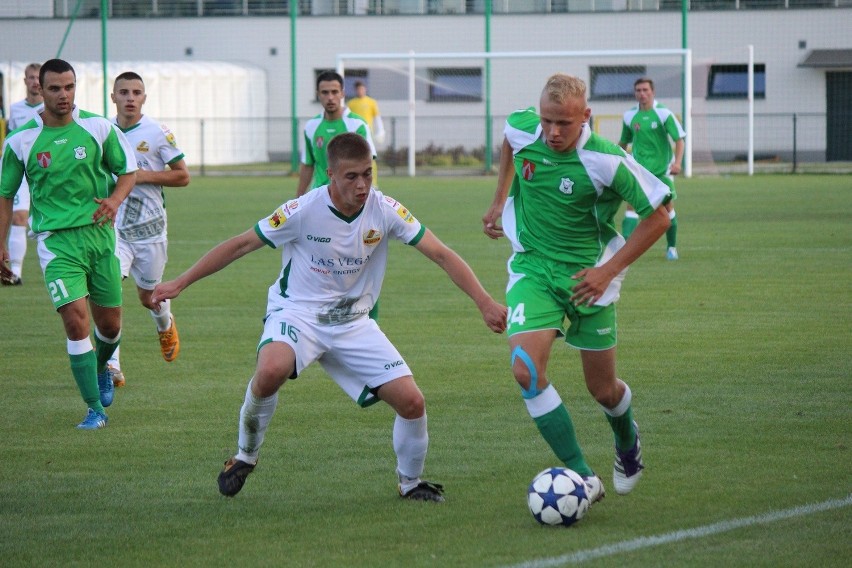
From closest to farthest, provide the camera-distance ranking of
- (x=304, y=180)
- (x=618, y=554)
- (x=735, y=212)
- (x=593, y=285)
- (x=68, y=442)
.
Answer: (x=618, y=554)
(x=593, y=285)
(x=68, y=442)
(x=304, y=180)
(x=735, y=212)

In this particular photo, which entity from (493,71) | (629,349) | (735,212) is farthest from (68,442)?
(493,71)

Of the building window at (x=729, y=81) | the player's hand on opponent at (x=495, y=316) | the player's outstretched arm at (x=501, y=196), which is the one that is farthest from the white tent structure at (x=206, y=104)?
the player's hand on opponent at (x=495, y=316)

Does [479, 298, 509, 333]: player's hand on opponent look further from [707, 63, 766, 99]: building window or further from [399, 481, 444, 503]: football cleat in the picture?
[707, 63, 766, 99]: building window

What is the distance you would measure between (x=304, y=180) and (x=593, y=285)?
6015 mm

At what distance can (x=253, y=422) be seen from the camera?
19.0 ft

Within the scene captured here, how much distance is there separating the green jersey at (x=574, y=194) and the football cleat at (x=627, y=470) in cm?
87

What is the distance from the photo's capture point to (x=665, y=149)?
54.1ft

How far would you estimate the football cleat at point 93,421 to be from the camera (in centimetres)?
733

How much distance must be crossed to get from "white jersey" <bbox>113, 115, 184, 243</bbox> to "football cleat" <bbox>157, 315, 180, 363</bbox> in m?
0.68

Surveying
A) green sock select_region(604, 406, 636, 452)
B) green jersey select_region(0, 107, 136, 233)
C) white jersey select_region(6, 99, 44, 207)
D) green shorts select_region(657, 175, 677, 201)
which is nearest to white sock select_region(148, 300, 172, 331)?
green jersey select_region(0, 107, 136, 233)

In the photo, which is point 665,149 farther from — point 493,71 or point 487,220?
point 493,71

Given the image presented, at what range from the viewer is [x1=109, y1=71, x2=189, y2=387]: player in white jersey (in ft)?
29.7

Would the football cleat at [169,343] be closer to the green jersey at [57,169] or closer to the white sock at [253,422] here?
the green jersey at [57,169]

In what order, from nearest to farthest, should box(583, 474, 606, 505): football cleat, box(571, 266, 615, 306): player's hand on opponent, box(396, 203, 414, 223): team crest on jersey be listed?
box(583, 474, 606, 505): football cleat
box(571, 266, 615, 306): player's hand on opponent
box(396, 203, 414, 223): team crest on jersey
